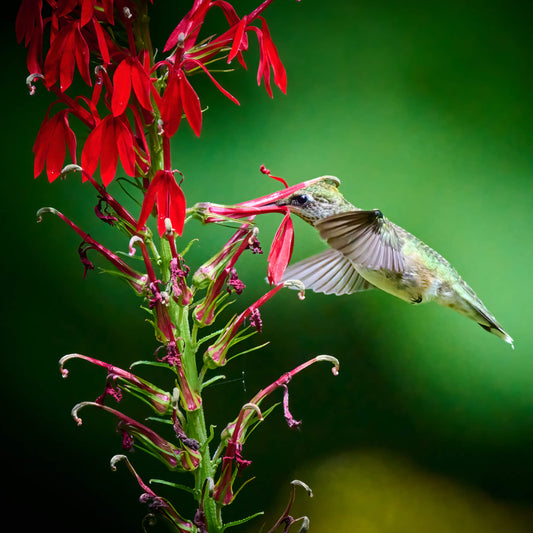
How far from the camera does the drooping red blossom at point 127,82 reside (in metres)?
0.64

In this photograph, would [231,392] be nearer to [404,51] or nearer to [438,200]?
[438,200]

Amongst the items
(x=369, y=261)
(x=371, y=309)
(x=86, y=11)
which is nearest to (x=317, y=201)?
(x=369, y=261)

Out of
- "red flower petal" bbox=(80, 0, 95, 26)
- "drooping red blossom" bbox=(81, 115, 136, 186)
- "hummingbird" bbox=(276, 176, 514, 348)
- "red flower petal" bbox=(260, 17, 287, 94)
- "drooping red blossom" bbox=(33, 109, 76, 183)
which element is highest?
"red flower petal" bbox=(260, 17, 287, 94)

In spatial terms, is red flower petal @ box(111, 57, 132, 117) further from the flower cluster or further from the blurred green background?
the blurred green background

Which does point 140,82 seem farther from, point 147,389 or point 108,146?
point 147,389

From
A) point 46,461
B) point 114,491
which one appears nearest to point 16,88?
point 46,461

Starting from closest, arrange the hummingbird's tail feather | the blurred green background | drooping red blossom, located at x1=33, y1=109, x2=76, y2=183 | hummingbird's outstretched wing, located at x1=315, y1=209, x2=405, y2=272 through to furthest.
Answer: drooping red blossom, located at x1=33, y1=109, x2=76, y2=183
hummingbird's outstretched wing, located at x1=315, y1=209, x2=405, y2=272
the hummingbird's tail feather
the blurred green background

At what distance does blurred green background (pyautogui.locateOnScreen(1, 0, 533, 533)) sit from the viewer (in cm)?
144

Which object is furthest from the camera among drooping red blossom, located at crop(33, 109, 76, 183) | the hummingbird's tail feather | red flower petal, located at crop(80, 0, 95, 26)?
the hummingbird's tail feather

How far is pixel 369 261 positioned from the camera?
104 cm

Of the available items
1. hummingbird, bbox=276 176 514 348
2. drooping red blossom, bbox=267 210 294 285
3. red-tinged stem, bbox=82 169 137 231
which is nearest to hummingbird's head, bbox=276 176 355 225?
hummingbird, bbox=276 176 514 348

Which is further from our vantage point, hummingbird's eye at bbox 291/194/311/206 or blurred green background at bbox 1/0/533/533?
blurred green background at bbox 1/0/533/533

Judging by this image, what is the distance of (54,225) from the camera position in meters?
1.40

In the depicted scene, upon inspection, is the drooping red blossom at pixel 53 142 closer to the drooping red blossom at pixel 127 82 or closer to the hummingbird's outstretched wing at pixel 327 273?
the drooping red blossom at pixel 127 82
